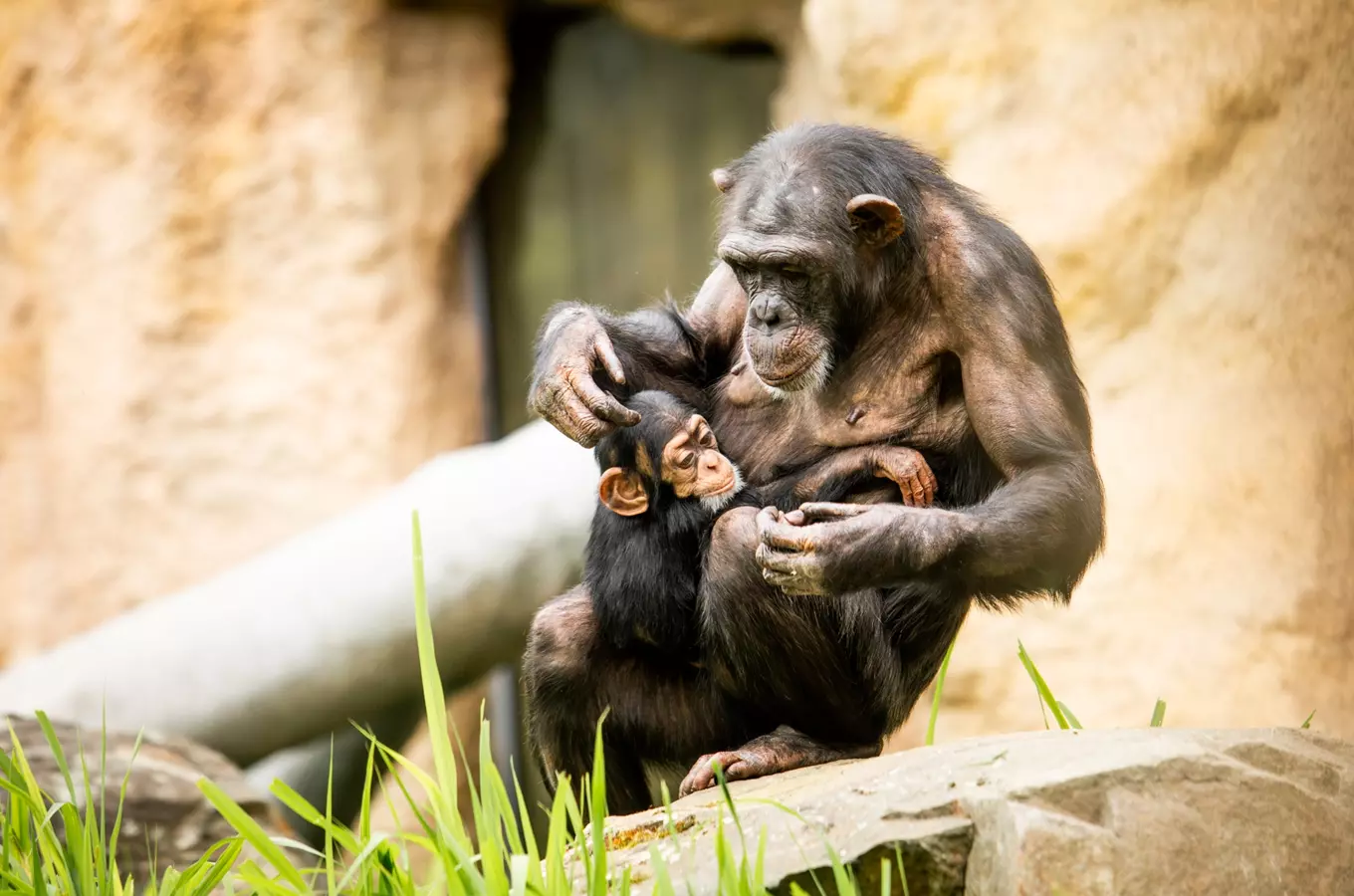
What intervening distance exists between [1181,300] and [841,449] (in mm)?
2570

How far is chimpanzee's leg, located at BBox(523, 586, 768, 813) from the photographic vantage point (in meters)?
3.52

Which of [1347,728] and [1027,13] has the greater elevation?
[1027,13]

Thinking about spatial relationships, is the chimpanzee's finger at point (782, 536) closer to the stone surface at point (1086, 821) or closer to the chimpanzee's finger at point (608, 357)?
the stone surface at point (1086, 821)

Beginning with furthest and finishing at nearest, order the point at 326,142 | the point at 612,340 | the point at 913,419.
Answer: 1. the point at 326,142
2. the point at 612,340
3. the point at 913,419

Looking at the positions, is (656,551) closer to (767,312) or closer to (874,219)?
(767,312)

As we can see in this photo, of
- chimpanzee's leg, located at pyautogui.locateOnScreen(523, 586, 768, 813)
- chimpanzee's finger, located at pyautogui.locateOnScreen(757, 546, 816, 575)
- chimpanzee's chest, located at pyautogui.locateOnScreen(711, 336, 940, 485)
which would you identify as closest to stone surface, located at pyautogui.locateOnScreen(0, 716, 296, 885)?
chimpanzee's leg, located at pyautogui.locateOnScreen(523, 586, 768, 813)

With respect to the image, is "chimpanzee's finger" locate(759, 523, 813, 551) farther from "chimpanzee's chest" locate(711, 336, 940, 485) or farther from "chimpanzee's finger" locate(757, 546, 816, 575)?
"chimpanzee's chest" locate(711, 336, 940, 485)

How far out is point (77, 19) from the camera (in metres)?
7.20

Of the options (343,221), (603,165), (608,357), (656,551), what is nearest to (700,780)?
(656,551)

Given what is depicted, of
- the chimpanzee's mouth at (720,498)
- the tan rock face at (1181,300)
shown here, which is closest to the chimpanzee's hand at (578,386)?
the chimpanzee's mouth at (720,498)

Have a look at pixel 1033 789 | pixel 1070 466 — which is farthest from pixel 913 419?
pixel 1033 789

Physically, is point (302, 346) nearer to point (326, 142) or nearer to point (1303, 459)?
point (326, 142)

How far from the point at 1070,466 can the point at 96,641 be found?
14.0 ft

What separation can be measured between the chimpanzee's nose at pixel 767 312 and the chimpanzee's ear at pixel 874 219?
238mm
